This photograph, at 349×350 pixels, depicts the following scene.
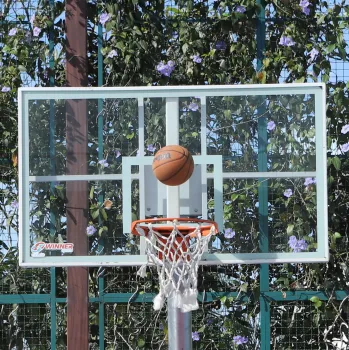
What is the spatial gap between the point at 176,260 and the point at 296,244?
30.8 inches

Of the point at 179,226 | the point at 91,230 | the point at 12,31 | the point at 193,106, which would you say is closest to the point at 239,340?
the point at 91,230

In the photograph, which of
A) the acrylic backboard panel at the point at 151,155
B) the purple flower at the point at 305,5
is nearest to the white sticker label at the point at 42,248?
the acrylic backboard panel at the point at 151,155

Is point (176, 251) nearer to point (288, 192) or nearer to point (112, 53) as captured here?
point (288, 192)

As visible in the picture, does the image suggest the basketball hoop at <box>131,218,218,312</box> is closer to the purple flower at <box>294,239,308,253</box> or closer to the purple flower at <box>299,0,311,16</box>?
the purple flower at <box>294,239,308,253</box>

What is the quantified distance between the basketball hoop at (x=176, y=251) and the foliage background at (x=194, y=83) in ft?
4.51

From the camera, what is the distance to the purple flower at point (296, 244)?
19.5 ft

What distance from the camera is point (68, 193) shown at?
6082mm

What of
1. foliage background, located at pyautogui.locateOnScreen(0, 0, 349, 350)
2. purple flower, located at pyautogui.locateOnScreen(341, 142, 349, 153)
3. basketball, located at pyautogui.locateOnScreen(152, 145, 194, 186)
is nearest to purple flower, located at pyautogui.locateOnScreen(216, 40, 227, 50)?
foliage background, located at pyautogui.locateOnScreen(0, 0, 349, 350)

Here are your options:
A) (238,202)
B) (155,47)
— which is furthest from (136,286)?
(155,47)

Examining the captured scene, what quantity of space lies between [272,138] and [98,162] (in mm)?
992

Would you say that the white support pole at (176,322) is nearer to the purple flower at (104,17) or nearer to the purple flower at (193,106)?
the purple flower at (193,106)

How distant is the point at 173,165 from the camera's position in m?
5.41

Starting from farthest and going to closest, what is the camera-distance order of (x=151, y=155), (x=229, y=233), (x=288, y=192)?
(x=288, y=192) → (x=229, y=233) → (x=151, y=155)

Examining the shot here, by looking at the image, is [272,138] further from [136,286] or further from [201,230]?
[136,286]
